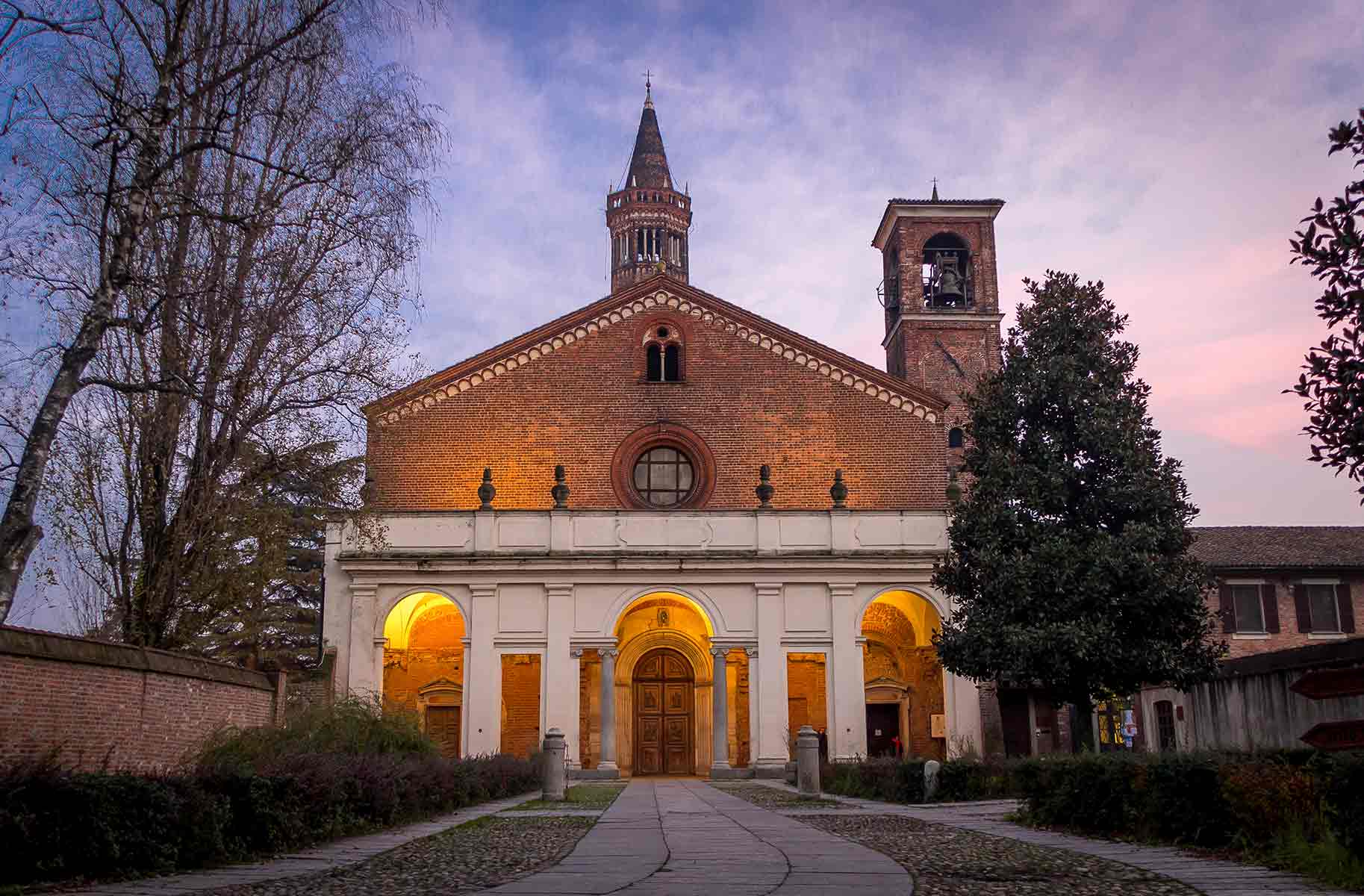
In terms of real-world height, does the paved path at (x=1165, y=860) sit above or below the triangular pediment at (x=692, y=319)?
below

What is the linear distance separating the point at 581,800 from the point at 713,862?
908 centimetres

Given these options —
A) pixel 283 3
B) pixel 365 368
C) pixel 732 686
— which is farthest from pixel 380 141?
pixel 732 686

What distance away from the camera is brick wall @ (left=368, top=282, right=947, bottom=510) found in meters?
28.6

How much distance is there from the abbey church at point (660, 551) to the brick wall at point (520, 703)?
0.18 feet

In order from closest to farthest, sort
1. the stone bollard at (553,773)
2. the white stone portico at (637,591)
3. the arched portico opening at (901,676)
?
the stone bollard at (553,773) → the white stone portico at (637,591) → the arched portico opening at (901,676)

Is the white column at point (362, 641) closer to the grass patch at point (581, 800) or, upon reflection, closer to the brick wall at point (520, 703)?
the brick wall at point (520, 703)

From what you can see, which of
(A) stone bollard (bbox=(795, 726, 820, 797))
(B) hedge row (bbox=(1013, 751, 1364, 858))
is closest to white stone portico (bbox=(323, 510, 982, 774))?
(A) stone bollard (bbox=(795, 726, 820, 797))

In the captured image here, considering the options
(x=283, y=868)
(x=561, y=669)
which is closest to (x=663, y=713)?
(x=561, y=669)

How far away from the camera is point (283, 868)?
8.20 meters

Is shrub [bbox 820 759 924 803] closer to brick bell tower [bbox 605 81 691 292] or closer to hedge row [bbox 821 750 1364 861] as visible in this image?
hedge row [bbox 821 750 1364 861]

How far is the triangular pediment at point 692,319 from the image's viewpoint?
28984mm

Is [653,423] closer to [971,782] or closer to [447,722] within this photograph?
[447,722]

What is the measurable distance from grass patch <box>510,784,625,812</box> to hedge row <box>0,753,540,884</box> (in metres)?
3.64

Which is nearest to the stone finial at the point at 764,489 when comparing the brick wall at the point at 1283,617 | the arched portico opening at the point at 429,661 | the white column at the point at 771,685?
the white column at the point at 771,685
